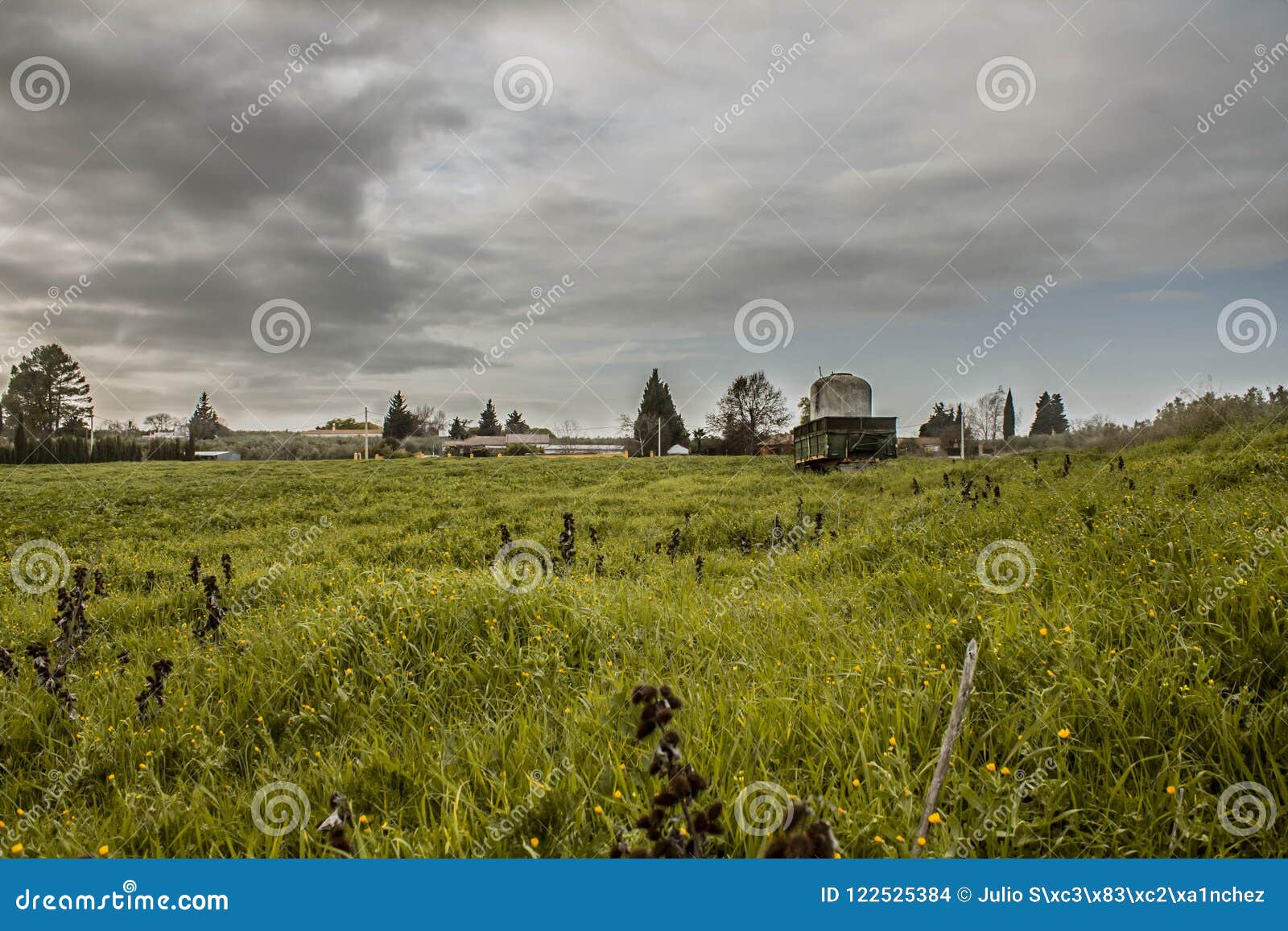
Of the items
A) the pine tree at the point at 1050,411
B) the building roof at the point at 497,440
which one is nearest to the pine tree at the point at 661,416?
the building roof at the point at 497,440

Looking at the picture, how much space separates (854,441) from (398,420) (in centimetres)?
5001

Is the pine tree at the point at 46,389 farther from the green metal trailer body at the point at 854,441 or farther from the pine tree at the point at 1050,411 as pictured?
the pine tree at the point at 1050,411

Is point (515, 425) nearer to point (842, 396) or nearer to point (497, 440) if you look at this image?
point (497, 440)

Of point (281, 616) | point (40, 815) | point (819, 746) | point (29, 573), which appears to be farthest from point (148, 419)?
point (819, 746)

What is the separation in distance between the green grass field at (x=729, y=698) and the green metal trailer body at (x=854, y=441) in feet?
41.3

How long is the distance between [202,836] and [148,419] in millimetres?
33130

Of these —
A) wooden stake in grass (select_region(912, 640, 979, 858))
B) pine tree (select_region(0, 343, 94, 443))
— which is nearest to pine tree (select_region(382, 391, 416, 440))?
pine tree (select_region(0, 343, 94, 443))

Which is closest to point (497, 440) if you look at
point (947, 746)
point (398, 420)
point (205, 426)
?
point (398, 420)

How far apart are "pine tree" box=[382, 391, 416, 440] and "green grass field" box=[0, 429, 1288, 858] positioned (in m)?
52.6

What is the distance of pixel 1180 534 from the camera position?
547 cm

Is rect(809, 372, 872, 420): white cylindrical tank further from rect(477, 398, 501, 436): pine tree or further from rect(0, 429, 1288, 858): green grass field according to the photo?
rect(477, 398, 501, 436): pine tree

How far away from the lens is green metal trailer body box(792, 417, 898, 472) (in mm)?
21094

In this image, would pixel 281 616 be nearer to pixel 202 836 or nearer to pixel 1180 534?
pixel 202 836

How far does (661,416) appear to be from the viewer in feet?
219
